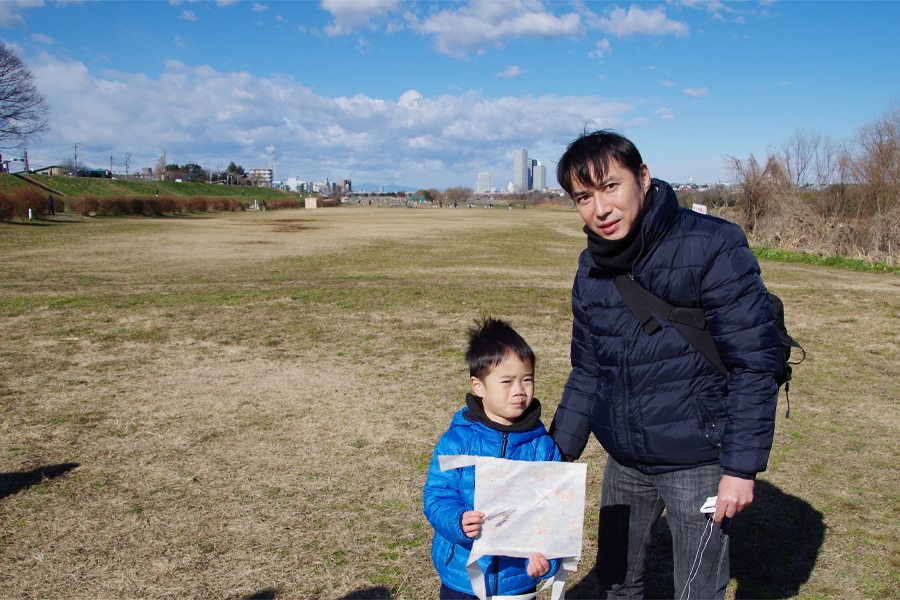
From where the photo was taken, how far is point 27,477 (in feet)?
13.7

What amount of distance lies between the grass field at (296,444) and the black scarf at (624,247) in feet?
6.64

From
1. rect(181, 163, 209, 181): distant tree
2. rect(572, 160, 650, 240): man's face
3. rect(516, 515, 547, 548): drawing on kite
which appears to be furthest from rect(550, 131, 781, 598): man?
rect(181, 163, 209, 181): distant tree

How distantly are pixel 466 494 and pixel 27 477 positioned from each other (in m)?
3.74

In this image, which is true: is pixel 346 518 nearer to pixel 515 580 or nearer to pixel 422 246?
pixel 515 580

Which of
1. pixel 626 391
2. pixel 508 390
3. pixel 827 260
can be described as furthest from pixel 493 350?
pixel 827 260

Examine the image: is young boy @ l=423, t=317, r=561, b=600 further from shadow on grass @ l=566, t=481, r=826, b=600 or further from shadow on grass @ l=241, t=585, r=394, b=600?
shadow on grass @ l=566, t=481, r=826, b=600

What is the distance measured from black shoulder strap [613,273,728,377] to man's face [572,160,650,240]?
19 centimetres

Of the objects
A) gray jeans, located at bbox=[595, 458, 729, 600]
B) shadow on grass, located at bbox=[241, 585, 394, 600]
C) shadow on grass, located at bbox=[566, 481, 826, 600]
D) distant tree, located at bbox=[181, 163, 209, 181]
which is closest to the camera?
gray jeans, located at bbox=[595, 458, 729, 600]

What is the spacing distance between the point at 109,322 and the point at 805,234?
2192 cm

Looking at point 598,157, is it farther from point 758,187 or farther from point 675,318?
point 758,187

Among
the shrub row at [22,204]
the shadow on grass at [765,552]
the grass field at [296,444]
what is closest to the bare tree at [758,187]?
the grass field at [296,444]

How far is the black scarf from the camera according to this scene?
6.36 ft

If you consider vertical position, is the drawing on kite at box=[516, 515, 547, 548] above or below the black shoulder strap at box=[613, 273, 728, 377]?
below

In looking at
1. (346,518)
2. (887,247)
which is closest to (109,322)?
(346,518)
